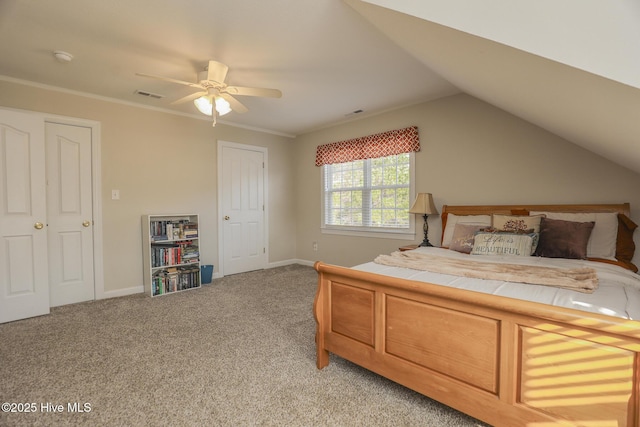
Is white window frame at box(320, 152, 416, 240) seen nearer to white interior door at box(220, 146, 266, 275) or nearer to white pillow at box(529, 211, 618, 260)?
white interior door at box(220, 146, 266, 275)

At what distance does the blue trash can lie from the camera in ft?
13.9

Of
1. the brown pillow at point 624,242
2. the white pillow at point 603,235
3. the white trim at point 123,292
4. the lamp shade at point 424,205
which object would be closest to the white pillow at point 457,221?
the lamp shade at point 424,205

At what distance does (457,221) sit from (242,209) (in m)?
3.24

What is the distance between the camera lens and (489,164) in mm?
3281

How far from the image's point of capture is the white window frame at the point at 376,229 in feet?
12.8

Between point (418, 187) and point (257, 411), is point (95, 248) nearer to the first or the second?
point (257, 411)

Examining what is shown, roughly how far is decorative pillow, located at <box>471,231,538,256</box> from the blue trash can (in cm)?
342

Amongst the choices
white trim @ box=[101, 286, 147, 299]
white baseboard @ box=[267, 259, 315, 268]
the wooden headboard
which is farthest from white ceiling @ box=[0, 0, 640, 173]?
white baseboard @ box=[267, 259, 315, 268]

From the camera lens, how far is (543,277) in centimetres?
176

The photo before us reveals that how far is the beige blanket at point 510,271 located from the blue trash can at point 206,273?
9.34ft

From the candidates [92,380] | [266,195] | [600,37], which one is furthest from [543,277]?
[266,195]

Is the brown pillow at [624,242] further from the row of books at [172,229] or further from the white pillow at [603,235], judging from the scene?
the row of books at [172,229]

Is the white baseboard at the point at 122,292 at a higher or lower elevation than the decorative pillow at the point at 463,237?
lower

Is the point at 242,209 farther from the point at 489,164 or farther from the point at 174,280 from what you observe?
the point at 489,164
